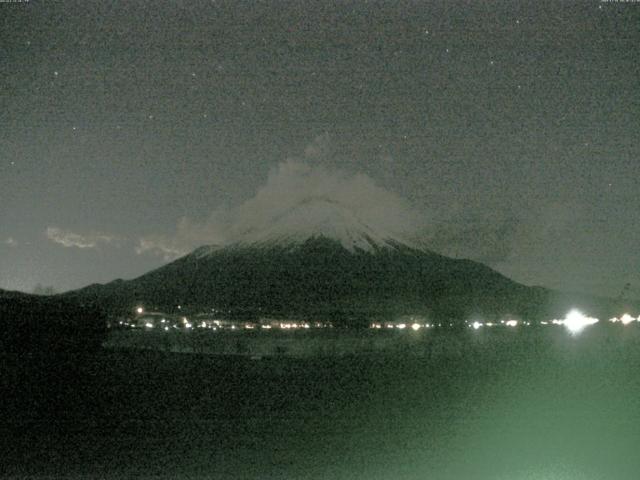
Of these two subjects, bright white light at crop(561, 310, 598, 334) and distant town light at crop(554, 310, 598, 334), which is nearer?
distant town light at crop(554, 310, 598, 334)

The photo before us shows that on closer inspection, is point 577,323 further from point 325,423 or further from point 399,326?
point 325,423

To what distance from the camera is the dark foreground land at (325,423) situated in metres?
9.47

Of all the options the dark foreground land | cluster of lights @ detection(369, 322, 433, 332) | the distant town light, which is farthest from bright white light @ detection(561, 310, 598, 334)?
the dark foreground land

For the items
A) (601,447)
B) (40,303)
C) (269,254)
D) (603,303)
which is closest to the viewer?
(601,447)

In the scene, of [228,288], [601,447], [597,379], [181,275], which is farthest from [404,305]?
[601,447]

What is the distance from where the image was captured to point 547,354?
90.0ft

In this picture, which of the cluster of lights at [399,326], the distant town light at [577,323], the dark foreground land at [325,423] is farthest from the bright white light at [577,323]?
the dark foreground land at [325,423]

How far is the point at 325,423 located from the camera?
12703 mm

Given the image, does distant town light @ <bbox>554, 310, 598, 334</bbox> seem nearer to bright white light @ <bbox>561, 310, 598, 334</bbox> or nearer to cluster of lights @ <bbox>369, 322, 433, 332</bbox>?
bright white light @ <bbox>561, 310, 598, 334</bbox>

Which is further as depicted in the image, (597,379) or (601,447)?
(597,379)

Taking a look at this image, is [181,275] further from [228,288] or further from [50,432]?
[50,432]

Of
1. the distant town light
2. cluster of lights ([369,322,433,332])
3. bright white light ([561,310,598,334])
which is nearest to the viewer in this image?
the distant town light

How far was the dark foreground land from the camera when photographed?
31.1 ft

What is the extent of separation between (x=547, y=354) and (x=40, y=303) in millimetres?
Answer: 23081
